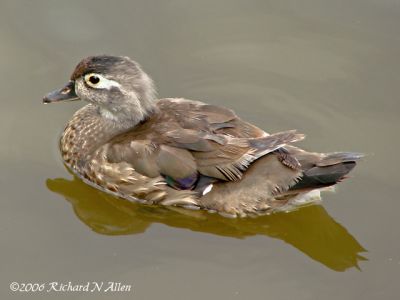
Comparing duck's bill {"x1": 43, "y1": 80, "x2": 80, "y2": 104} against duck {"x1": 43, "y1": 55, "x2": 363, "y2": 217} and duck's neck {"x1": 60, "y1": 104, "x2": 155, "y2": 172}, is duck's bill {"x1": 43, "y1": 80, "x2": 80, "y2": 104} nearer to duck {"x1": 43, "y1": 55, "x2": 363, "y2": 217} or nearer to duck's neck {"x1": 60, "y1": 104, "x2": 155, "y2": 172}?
duck {"x1": 43, "y1": 55, "x2": 363, "y2": 217}

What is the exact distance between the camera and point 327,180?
7488 mm

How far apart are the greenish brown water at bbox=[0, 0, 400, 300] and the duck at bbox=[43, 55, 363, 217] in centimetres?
26

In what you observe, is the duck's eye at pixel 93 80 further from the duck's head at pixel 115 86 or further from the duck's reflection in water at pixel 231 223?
the duck's reflection in water at pixel 231 223

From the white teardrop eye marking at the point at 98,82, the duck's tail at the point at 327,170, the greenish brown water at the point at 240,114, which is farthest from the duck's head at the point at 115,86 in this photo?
the duck's tail at the point at 327,170

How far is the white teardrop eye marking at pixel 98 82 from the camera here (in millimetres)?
7906

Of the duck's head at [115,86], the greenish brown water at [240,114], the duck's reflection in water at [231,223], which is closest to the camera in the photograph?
the greenish brown water at [240,114]

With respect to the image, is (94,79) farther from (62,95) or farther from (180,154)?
(180,154)

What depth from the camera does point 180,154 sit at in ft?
24.9

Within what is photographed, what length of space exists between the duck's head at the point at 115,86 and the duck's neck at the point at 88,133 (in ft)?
0.24

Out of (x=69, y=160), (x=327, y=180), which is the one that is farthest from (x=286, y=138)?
(x=69, y=160)

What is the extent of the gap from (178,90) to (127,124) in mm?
1087

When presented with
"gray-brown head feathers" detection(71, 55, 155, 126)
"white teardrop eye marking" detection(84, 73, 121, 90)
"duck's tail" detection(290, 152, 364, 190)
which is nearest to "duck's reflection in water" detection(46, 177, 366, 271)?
"duck's tail" detection(290, 152, 364, 190)

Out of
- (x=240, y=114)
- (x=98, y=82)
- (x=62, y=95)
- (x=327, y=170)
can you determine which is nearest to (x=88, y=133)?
(x=62, y=95)

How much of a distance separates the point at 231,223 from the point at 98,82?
1899 mm
